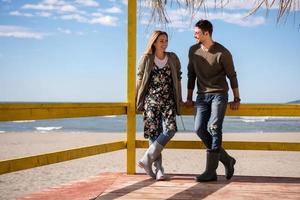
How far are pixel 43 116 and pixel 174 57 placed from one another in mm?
1448

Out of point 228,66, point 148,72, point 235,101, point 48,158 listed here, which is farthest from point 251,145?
point 48,158

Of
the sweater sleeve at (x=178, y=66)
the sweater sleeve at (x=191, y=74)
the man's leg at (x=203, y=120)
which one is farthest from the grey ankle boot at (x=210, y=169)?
the sweater sleeve at (x=178, y=66)

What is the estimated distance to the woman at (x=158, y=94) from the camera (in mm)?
3930

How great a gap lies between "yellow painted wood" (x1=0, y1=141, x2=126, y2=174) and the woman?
367 mm

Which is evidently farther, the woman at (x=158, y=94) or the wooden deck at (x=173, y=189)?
the woman at (x=158, y=94)

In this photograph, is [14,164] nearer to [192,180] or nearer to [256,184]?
[192,180]

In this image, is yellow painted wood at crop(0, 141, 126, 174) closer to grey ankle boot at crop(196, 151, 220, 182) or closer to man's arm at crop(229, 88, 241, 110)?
grey ankle boot at crop(196, 151, 220, 182)

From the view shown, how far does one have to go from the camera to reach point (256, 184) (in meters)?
3.74

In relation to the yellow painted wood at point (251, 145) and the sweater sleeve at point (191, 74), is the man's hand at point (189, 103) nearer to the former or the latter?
the sweater sleeve at point (191, 74)

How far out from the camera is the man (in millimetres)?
3793

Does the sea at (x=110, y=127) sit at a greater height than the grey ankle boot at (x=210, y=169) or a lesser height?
lesser

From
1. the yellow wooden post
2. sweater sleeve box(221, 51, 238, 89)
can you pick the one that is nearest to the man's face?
sweater sleeve box(221, 51, 238, 89)

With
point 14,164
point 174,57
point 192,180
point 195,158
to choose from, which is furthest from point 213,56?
point 195,158

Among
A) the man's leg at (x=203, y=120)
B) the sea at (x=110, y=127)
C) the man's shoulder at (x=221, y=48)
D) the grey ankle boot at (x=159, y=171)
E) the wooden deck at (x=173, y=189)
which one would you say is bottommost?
the sea at (x=110, y=127)
